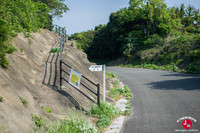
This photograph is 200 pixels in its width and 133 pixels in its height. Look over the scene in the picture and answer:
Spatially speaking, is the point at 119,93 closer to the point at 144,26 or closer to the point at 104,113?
the point at 104,113

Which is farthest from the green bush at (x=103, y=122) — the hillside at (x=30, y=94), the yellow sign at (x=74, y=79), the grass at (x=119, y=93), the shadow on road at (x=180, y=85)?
the shadow on road at (x=180, y=85)

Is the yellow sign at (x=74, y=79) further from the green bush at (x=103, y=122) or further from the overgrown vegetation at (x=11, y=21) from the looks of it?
the overgrown vegetation at (x=11, y=21)

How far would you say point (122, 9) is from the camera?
1930 inches

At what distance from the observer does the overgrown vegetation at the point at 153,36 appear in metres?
27.8

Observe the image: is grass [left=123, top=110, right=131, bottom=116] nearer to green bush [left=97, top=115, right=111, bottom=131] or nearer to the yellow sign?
green bush [left=97, top=115, right=111, bottom=131]

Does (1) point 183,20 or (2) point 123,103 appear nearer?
(2) point 123,103

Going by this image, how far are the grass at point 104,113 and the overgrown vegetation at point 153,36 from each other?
18554mm

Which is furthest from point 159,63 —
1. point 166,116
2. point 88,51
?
point 88,51

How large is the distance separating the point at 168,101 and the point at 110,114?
12.2 feet

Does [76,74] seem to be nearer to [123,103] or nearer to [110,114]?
[110,114]

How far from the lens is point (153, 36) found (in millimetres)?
39344

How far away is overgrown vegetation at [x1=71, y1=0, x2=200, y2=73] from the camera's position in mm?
27836

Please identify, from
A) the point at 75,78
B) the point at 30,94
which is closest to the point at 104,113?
the point at 75,78

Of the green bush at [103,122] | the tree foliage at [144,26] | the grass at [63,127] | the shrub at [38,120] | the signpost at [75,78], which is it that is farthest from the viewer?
the tree foliage at [144,26]
